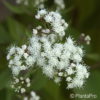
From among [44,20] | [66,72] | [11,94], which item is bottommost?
[66,72]

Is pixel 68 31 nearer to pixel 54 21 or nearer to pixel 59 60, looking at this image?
pixel 54 21

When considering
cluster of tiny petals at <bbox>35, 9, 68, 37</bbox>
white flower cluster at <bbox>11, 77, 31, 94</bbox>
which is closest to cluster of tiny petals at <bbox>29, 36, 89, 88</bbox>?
cluster of tiny petals at <bbox>35, 9, 68, 37</bbox>

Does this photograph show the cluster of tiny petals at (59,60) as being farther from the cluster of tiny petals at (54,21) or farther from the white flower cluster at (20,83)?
the white flower cluster at (20,83)

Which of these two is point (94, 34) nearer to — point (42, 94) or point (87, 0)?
point (87, 0)

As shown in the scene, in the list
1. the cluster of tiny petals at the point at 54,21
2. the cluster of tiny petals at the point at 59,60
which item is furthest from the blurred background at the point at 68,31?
the cluster of tiny petals at the point at 59,60

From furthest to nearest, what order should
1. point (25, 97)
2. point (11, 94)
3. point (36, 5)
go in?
point (36, 5) → point (11, 94) → point (25, 97)

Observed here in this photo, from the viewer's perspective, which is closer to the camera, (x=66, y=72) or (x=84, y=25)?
(x=66, y=72)

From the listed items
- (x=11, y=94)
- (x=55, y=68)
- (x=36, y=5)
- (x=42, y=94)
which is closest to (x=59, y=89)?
(x=42, y=94)

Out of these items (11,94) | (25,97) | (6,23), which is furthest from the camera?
(6,23)

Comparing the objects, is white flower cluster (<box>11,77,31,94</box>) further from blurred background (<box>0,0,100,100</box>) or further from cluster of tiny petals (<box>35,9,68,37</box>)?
cluster of tiny petals (<box>35,9,68,37</box>)
